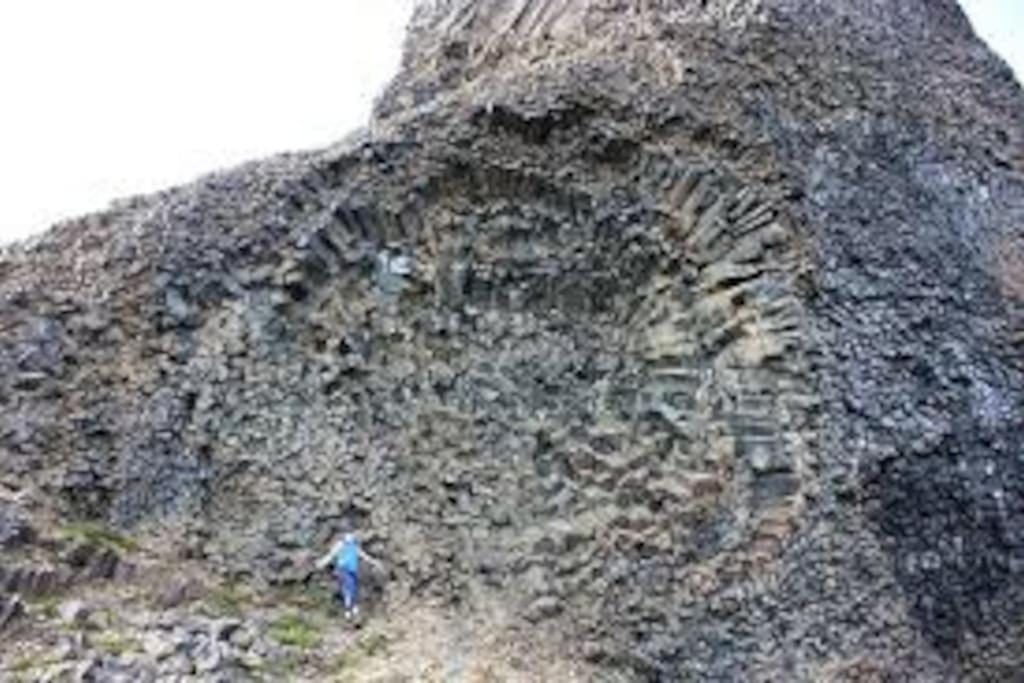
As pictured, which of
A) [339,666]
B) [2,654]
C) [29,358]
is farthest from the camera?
[29,358]

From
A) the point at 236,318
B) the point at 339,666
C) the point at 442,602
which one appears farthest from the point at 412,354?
the point at 339,666

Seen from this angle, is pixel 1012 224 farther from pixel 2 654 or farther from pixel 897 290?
pixel 2 654

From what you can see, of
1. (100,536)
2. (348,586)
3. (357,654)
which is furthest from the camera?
(348,586)

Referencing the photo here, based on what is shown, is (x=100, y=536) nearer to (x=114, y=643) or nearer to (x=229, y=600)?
(x=229, y=600)

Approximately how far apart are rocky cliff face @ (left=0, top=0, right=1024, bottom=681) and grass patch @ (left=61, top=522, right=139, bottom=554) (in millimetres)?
293

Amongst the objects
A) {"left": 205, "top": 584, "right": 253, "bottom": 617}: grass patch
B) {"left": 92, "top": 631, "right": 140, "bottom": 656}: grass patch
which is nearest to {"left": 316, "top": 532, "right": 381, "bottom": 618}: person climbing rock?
{"left": 205, "top": 584, "right": 253, "bottom": 617}: grass patch

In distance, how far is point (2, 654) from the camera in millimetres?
16609

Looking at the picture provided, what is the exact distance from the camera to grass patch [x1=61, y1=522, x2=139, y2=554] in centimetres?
1870

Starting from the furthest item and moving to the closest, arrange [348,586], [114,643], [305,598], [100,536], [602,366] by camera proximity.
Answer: [602,366] → [305,598] → [348,586] → [100,536] → [114,643]

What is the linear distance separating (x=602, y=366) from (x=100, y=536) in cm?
690

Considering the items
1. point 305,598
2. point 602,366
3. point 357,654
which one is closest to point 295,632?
point 357,654

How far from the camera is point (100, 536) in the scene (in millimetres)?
18969

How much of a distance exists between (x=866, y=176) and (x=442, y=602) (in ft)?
27.9

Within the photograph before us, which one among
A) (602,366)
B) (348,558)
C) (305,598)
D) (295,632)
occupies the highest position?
(602,366)
